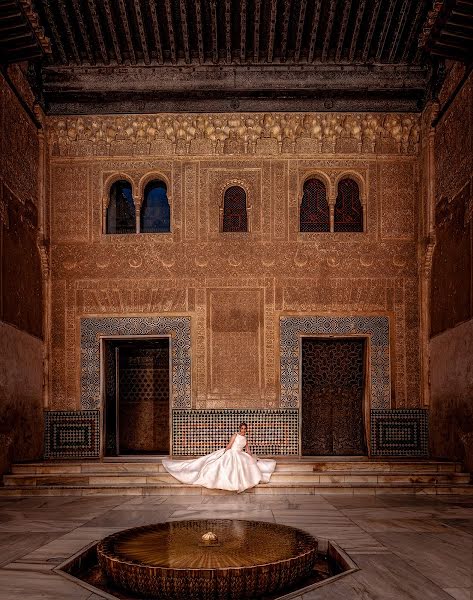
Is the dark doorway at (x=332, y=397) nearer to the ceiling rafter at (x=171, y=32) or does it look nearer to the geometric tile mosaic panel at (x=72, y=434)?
the geometric tile mosaic panel at (x=72, y=434)

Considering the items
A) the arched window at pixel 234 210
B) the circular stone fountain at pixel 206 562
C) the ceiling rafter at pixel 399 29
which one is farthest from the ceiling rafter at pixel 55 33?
the circular stone fountain at pixel 206 562

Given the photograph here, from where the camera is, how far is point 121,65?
8992mm

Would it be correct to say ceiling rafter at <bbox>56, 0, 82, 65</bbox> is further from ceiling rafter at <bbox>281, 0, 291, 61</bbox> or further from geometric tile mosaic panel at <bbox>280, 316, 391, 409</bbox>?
geometric tile mosaic panel at <bbox>280, 316, 391, 409</bbox>

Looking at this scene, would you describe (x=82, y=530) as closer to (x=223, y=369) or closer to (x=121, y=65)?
(x=223, y=369)

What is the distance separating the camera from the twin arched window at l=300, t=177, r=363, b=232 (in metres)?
9.30

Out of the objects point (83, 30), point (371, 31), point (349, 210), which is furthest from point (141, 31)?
point (349, 210)

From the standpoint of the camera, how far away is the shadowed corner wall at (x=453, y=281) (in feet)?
24.2

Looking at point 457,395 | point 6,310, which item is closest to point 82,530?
point 6,310

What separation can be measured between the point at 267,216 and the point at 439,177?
2.33 m

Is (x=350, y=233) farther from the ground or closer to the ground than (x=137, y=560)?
farther from the ground

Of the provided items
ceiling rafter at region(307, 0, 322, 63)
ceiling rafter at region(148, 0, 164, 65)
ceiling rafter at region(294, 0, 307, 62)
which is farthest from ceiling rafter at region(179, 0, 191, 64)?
ceiling rafter at region(307, 0, 322, 63)

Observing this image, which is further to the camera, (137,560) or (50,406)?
(50,406)

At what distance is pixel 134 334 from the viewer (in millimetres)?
9039

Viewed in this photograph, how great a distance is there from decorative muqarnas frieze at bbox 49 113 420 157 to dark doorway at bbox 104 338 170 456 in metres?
2.89
